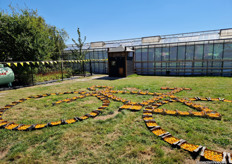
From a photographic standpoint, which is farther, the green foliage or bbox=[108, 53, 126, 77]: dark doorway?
bbox=[108, 53, 126, 77]: dark doorway

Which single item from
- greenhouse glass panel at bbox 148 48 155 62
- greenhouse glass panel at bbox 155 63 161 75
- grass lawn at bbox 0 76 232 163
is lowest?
grass lawn at bbox 0 76 232 163

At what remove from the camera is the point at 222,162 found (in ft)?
8.60

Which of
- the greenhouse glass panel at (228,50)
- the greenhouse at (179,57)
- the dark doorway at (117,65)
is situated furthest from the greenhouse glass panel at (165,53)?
the greenhouse glass panel at (228,50)

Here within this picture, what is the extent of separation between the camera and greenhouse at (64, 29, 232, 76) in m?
17.2

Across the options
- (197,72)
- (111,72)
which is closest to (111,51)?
(111,72)

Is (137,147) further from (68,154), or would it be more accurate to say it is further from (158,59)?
(158,59)

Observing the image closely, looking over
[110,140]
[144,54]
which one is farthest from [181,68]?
[110,140]

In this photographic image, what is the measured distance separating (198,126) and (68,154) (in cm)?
371

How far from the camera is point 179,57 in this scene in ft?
62.5

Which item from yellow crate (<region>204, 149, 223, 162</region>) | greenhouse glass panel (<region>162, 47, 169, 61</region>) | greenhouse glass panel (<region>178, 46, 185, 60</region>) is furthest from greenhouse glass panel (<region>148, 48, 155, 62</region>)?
yellow crate (<region>204, 149, 223, 162</region>)

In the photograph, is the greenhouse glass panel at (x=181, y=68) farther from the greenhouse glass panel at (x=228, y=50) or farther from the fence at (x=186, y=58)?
the greenhouse glass panel at (x=228, y=50)

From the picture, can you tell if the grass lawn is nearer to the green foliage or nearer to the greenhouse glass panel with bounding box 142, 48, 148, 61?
the green foliage

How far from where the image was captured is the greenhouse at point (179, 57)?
17.2 m

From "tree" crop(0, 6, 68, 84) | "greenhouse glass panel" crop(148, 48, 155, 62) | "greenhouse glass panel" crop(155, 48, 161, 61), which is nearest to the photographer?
"tree" crop(0, 6, 68, 84)
